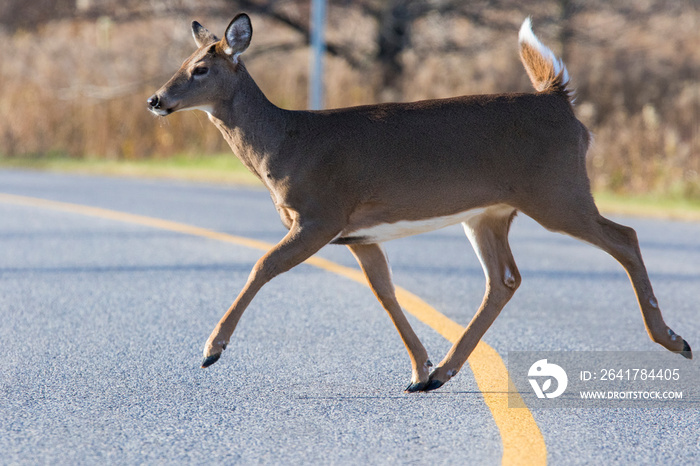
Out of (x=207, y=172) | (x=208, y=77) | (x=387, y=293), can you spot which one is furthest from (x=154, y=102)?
(x=207, y=172)

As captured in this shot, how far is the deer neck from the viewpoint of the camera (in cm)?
440

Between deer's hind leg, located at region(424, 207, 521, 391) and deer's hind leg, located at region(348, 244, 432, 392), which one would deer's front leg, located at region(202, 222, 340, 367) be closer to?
deer's hind leg, located at region(348, 244, 432, 392)

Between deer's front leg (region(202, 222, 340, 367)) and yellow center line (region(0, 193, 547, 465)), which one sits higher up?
deer's front leg (region(202, 222, 340, 367))

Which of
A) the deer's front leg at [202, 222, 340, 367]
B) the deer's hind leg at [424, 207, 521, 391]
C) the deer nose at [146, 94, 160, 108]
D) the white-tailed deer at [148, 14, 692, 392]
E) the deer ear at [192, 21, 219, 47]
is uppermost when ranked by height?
the deer ear at [192, 21, 219, 47]

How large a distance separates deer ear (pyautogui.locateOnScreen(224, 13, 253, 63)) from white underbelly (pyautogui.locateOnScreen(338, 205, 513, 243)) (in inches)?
36.6

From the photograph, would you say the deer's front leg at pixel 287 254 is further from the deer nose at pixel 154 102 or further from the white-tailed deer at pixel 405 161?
the deer nose at pixel 154 102

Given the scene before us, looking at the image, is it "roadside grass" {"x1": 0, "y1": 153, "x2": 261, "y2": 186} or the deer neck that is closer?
the deer neck

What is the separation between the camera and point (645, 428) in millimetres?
4031

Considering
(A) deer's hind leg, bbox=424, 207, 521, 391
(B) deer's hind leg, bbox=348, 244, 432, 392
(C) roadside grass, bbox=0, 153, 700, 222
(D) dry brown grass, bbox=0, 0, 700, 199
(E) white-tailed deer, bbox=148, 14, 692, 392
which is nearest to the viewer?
(E) white-tailed deer, bbox=148, 14, 692, 392

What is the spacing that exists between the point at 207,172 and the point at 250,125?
1439 centimetres

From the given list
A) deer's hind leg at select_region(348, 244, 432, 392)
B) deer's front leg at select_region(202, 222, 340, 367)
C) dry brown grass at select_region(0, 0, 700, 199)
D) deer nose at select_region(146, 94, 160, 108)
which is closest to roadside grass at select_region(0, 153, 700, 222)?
dry brown grass at select_region(0, 0, 700, 199)

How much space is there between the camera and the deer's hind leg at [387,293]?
458 centimetres

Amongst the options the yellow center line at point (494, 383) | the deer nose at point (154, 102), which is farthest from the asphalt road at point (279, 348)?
the deer nose at point (154, 102)

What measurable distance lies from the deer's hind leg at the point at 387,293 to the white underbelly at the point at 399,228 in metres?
0.19
